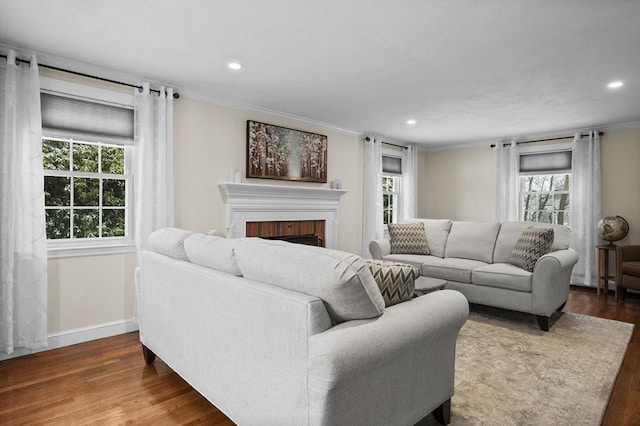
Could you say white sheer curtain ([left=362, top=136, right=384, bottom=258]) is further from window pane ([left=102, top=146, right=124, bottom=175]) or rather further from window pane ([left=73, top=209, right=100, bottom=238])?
window pane ([left=73, top=209, right=100, bottom=238])

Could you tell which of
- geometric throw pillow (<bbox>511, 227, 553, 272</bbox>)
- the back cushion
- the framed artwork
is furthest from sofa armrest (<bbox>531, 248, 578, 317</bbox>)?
the framed artwork

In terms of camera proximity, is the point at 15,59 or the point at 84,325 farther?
the point at 84,325

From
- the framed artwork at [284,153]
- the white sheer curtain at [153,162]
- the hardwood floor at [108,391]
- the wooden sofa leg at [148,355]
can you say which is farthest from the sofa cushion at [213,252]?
the framed artwork at [284,153]

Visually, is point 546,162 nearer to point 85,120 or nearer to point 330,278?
point 330,278

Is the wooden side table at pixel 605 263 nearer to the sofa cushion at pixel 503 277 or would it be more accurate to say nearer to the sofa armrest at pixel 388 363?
the sofa cushion at pixel 503 277

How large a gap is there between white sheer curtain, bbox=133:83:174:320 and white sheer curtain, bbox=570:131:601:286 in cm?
554

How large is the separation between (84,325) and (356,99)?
350cm

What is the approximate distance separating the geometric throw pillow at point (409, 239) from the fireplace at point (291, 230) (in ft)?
3.35

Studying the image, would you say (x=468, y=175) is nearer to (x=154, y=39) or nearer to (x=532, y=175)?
(x=532, y=175)

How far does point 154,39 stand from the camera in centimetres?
275

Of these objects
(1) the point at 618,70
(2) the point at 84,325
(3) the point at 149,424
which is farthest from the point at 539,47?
(2) the point at 84,325

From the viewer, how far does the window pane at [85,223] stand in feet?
11.1

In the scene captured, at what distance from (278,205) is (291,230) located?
0.40 meters

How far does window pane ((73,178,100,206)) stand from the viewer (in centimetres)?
338
